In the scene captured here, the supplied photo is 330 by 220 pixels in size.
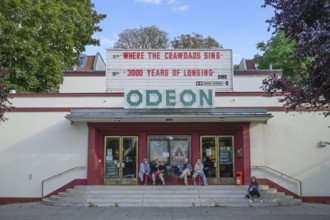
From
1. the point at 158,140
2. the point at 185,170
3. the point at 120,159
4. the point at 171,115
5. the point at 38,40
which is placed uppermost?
the point at 38,40

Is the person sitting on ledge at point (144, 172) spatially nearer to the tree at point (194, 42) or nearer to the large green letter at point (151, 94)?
the large green letter at point (151, 94)

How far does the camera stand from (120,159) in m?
21.3

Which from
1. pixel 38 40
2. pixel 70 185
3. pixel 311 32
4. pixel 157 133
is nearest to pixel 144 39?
pixel 38 40

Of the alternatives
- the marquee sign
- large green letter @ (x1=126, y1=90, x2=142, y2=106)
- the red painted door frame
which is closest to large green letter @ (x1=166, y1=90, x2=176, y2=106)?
the marquee sign

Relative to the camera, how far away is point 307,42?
8336 millimetres

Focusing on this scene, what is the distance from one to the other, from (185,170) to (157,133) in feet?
8.22

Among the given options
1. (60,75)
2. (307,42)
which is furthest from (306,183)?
(60,75)

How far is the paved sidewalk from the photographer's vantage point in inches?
563

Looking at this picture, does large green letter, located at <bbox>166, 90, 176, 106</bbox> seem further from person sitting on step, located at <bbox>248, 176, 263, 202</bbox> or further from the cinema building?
person sitting on step, located at <bbox>248, 176, 263, 202</bbox>

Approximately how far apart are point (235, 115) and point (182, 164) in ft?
12.6

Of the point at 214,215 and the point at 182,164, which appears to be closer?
the point at 214,215

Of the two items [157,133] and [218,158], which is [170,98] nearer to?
[157,133]

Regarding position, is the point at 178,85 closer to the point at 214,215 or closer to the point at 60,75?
the point at 214,215

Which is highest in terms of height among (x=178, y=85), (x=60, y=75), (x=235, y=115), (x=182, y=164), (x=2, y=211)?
(x=60, y=75)
